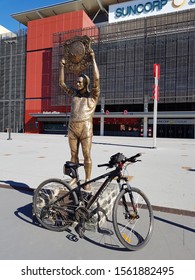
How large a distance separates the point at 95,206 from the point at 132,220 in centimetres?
67

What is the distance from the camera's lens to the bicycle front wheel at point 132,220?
2809 millimetres

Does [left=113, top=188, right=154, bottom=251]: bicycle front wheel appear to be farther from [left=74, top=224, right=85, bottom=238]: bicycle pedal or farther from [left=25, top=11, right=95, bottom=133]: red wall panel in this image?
[left=25, top=11, right=95, bottom=133]: red wall panel

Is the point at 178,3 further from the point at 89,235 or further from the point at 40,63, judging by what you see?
the point at 89,235

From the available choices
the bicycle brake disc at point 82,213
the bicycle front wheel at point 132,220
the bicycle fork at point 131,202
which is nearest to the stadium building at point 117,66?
the bicycle brake disc at point 82,213

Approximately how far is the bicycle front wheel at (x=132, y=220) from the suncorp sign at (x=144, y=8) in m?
46.9

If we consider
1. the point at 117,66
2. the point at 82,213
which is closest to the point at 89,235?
the point at 82,213

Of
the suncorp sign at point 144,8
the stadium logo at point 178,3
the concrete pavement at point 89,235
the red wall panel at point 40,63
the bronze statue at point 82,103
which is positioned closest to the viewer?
the concrete pavement at point 89,235

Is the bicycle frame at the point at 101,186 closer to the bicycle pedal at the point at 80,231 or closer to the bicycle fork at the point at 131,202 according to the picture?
the bicycle fork at the point at 131,202

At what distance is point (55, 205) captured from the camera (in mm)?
3418

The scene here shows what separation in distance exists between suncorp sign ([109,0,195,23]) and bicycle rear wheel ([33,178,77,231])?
4685cm

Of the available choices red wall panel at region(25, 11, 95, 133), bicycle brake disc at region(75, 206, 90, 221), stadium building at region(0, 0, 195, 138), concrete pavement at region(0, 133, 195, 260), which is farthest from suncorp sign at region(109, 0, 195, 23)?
bicycle brake disc at region(75, 206, 90, 221)

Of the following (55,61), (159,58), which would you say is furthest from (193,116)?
(55,61)

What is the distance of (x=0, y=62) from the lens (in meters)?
52.7
